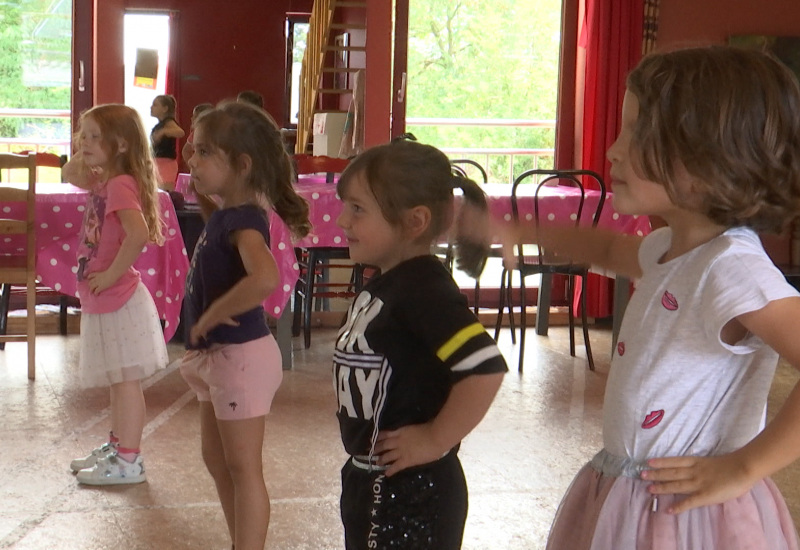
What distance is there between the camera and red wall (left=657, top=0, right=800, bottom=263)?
19.8ft

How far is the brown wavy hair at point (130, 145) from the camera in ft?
9.17

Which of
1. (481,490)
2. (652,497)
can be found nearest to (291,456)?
(481,490)

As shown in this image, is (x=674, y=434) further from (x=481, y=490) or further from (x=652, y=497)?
(x=481, y=490)

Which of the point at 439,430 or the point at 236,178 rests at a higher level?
the point at 236,178

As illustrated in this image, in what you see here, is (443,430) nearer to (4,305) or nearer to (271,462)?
(271,462)

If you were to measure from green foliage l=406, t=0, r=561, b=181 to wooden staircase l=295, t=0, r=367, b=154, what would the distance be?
875mm

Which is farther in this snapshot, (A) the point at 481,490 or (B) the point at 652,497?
(A) the point at 481,490

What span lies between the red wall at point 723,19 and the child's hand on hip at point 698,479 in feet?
17.3

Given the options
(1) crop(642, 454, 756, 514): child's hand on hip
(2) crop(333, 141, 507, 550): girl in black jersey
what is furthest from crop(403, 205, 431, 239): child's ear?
(1) crop(642, 454, 756, 514): child's hand on hip

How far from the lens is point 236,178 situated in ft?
6.72

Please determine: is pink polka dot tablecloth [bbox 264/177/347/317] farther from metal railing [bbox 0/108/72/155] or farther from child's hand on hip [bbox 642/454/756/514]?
child's hand on hip [bbox 642/454/756/514]

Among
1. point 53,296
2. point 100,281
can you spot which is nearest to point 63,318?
point 53,296

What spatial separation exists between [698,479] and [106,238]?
2.10 meters

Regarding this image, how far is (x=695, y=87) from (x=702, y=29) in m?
5.37
